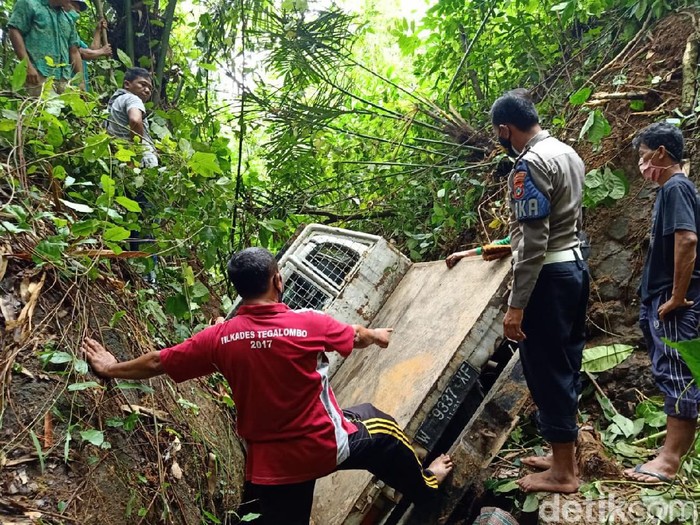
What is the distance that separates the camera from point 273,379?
7.66ft

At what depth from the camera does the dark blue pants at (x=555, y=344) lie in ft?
8.34

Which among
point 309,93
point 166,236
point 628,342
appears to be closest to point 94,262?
point 166,236

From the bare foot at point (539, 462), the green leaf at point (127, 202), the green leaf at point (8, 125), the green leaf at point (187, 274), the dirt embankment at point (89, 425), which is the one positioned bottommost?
the dirt embankment at point (89, 425)

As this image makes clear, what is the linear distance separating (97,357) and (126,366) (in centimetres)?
17

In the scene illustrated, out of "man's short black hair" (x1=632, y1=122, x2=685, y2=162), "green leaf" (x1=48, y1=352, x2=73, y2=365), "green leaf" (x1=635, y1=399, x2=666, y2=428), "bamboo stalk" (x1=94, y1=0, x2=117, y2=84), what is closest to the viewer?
"green leaf" (x1=48, y1=352, x2=73, y2=365)

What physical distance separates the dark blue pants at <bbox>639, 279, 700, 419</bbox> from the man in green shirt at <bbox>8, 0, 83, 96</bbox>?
402cm

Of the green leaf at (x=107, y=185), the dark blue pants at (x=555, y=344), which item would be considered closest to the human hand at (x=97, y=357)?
the green leaf at (x=107, y=185)

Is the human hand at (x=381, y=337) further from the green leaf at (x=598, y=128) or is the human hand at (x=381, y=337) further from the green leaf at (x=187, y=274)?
the green leaf at (x=598, y=128)

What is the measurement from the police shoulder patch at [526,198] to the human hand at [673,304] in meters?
0.77

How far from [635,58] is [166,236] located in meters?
3.91

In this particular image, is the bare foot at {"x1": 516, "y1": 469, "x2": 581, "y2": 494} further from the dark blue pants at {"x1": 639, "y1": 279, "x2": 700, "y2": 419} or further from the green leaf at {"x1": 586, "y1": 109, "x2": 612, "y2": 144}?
the green leaf at {"x1": 586, "y1": 109, "x2": 612, "y2": 144}

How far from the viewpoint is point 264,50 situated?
16.8 feet

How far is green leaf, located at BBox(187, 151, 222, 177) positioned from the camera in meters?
2.79

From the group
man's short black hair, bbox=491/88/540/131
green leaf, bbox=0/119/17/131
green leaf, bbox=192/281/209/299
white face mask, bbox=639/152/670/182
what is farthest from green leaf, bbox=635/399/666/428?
green leaf, bbox=0/119/17/131
